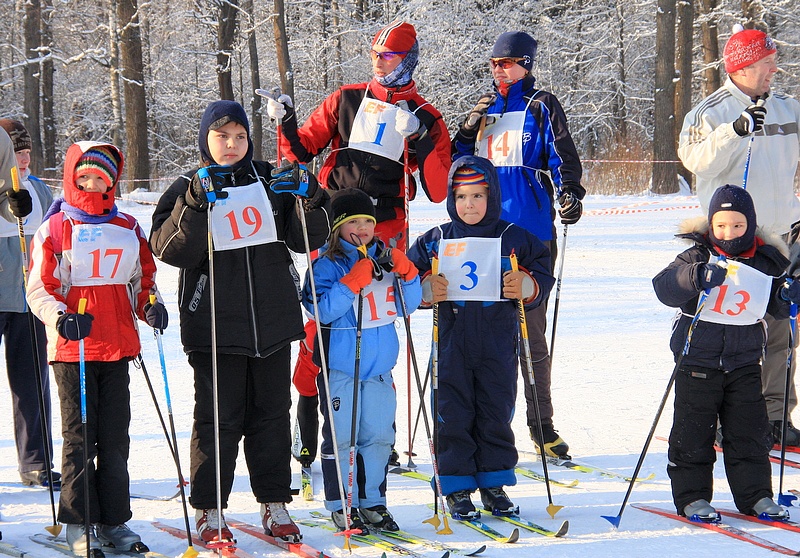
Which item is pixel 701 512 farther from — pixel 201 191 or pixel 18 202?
pixel 18 202

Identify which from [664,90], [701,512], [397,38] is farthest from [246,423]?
[664,90]

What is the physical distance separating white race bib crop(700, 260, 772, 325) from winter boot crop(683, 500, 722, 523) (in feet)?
2.67

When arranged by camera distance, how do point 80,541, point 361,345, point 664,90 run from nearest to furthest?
point 80,541, point 361,345, point 664,90

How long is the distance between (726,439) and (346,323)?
1812 millimetres

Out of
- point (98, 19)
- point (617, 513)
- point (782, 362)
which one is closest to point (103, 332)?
point (617, 513)

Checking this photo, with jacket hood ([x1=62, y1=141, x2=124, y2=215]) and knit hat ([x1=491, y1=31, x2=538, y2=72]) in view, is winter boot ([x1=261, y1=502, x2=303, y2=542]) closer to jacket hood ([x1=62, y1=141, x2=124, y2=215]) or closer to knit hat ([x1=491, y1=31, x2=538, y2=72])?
jacket hood ([x1=62, y1=141, x2=124, y2=215])

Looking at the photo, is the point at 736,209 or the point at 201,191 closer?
the point at 201,191

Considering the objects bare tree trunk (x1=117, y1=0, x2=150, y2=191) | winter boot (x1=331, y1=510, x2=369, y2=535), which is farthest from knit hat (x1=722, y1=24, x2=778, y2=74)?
bare tree trunk (x1=117, y1=0, x2=150, y2=191)

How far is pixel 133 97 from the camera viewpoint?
1983cm

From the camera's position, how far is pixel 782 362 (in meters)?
5.16

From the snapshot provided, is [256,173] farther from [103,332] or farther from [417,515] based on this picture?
[417,515]

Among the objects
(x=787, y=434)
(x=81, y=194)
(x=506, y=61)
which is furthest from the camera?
(x=787, y=434)

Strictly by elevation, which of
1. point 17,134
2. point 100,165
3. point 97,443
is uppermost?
point 17,134

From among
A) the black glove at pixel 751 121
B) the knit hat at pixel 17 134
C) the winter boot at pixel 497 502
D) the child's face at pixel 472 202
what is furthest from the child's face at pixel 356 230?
the black glove at pixel 751 121
